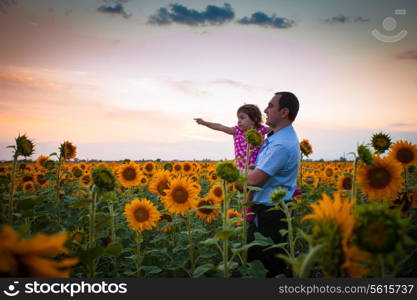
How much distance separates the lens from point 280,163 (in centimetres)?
350

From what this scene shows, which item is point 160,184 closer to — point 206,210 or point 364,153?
point 206,210

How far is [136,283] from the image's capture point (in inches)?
67.0

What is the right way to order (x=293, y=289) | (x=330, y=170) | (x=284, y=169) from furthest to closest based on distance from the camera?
(x=330, y=170) < (x=284, y=169) < (x=293, y=289)

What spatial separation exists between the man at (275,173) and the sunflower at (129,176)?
2.01m

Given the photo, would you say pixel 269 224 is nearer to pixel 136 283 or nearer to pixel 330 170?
pixel 136 283

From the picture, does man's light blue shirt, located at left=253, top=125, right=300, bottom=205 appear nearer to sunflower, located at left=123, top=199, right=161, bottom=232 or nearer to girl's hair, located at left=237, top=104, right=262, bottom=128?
sunflower, located at left=123, top=199, right=161, bottom=232

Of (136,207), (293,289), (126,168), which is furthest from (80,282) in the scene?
(126,168)

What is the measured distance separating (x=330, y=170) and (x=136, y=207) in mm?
7165

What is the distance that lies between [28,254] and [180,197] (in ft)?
9.62

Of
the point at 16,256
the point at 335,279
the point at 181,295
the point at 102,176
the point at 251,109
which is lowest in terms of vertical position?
the point at 181,295

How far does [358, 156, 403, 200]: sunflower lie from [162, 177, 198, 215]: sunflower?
6.57ft

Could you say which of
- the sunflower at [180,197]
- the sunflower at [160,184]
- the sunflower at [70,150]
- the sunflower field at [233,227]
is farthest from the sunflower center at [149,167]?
the sunflower at [180,197]

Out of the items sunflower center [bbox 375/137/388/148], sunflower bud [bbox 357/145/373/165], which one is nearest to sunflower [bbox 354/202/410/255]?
sunflower bud [bbox 357/145/373/165]

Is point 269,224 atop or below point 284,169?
below
